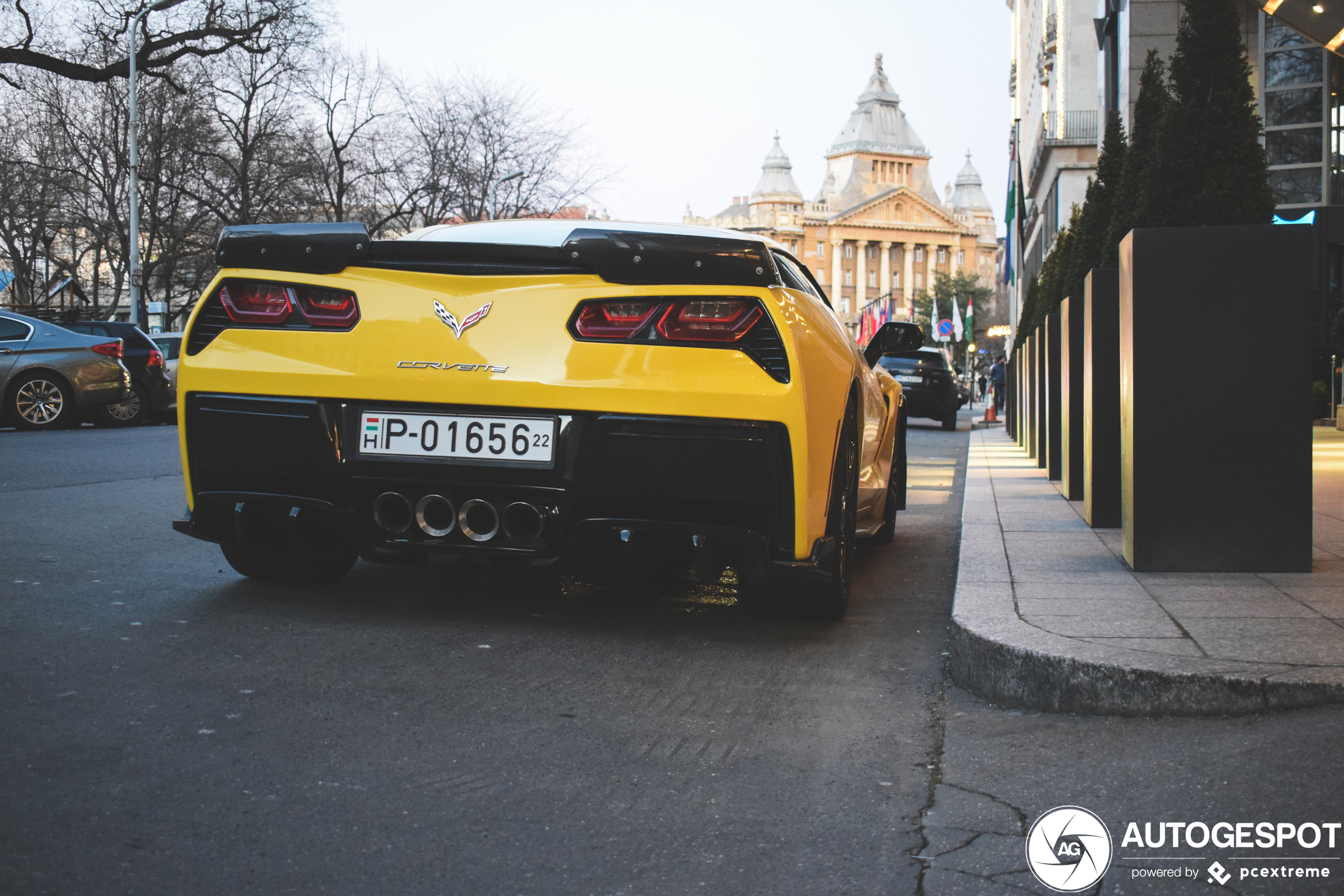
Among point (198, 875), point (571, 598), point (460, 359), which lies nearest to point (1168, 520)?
point (571, 598)

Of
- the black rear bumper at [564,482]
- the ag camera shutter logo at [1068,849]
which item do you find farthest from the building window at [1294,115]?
the ag camera shutter logo at [1068,849]

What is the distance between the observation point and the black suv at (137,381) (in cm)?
1800

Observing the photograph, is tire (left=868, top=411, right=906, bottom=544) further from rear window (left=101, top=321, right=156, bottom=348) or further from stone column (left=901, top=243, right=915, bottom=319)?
stone column (left=901, top=243, right=915, bottom=319)

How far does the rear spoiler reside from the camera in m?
4.00

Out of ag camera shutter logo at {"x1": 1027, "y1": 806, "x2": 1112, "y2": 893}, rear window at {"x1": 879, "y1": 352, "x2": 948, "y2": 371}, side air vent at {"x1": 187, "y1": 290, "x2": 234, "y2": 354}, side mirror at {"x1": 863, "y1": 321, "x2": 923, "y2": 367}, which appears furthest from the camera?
rear window at {"x1": 879, "y1": 352, "x2": 948, "y2": 371}

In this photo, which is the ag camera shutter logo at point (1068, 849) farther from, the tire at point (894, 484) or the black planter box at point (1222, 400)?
the tire at point (894, 484)

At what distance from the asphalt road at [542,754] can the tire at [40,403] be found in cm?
1235

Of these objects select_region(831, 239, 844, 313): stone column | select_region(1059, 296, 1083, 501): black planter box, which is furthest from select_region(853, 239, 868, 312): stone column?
select_region(1059, 296, 1083, 501): black planter box

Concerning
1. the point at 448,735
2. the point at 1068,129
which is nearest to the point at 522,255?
the point at 448,735

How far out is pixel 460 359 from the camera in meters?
4.03

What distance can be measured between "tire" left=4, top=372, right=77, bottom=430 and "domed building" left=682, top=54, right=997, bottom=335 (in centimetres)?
15094

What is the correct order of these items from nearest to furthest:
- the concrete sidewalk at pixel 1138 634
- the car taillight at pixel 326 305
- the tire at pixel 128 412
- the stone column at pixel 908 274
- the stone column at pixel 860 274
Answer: the concrete sidewalk at pixel 1138 634, the car taillight at pixel 326 305, the tire at pixel 128 412, the stone column at pixel 860 274, the stone column at pixel 908 274

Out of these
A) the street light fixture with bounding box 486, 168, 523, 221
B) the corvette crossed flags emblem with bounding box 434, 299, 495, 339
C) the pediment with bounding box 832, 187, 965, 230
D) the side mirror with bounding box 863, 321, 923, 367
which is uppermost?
the pediment with bounding box 832, 187, 965, 230

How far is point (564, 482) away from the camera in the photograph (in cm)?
397
